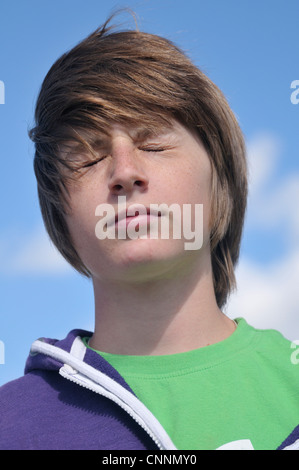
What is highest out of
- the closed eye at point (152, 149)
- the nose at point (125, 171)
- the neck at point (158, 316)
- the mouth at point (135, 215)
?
the closed eye at point (152, 149)

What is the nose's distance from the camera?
7.24 feet

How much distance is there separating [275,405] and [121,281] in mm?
815

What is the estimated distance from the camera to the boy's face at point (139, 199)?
87.7 inches

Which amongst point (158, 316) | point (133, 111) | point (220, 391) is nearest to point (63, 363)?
point (158, 316)

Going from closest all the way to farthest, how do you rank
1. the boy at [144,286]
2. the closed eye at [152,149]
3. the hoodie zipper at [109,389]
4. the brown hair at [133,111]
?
the hoodie zipper at [109,389] < the boy at [144,286] < the closed eye at [152,149] < the brown hair at [133,111]

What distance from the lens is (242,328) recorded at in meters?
2.54

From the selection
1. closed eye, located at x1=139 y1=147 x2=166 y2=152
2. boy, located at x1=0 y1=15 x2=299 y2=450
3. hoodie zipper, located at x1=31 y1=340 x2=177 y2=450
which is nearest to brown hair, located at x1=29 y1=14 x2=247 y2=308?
boy, located at x1=0 y1=15 x2=299 y2=450

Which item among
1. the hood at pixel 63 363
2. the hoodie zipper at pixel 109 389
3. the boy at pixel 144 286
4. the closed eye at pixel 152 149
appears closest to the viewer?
the hoodie zipper at pixel 109 389

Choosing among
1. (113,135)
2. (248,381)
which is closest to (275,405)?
(248,381)

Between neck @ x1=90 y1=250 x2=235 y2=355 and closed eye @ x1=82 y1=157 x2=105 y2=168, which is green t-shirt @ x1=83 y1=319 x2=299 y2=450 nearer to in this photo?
neck @ x1=90 y1=250 x2=235 y2=355

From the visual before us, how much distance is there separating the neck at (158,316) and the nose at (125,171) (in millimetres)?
407

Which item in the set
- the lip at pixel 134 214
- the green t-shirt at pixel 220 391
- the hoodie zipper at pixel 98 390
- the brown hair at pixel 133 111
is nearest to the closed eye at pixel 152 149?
the brown hair at pixel 133 111

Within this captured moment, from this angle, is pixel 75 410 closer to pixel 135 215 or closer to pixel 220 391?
pixel 220 391

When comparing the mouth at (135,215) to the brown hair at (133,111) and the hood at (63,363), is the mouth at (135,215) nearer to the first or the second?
the brown hair at (133,111)
